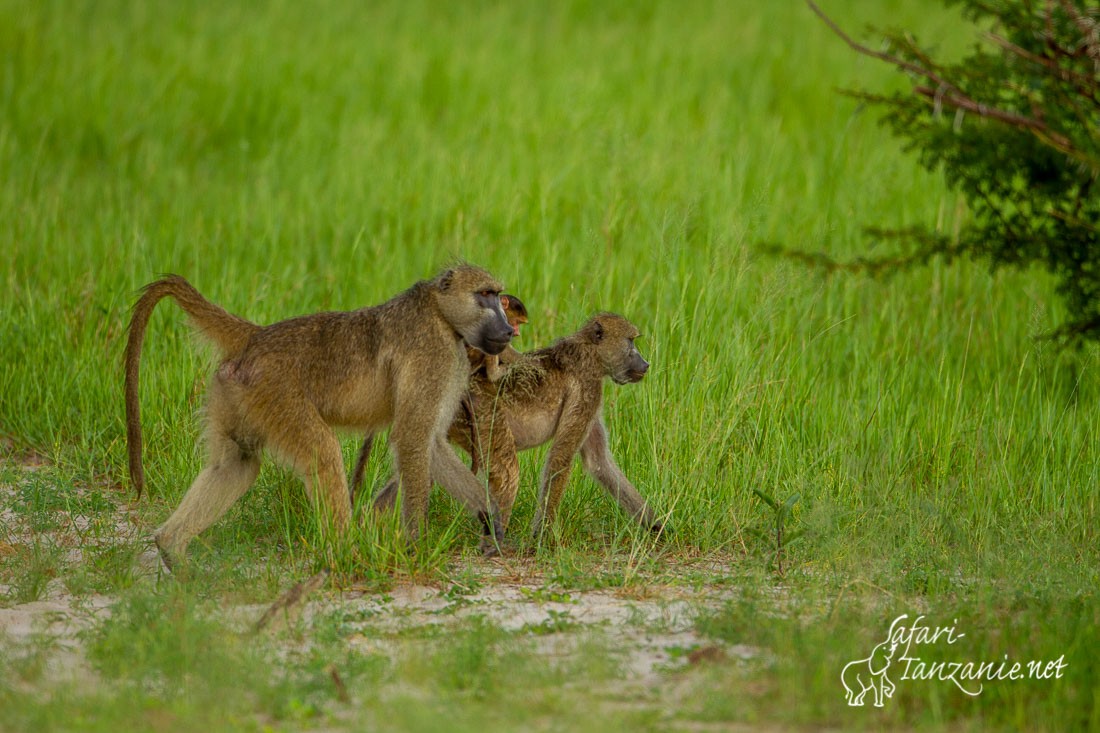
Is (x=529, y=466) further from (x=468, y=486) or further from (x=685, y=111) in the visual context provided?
(x=685, y=111)

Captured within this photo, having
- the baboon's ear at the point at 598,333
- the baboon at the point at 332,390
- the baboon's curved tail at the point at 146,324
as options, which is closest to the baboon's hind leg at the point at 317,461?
the baboon at the point at 332,390

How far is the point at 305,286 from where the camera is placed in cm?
846

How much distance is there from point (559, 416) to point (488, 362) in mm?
435

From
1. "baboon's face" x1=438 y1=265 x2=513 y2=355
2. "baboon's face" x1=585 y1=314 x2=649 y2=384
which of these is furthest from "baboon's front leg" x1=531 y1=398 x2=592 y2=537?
"baboon's face" x1=438 y1=265 x2=513 y2=355

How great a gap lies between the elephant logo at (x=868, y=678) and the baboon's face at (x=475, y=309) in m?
2.12

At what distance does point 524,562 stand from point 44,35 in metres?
9.96

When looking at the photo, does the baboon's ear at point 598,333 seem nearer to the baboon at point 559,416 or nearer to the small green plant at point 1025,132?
the baboon at point 559,416

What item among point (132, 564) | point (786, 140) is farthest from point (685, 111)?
point (132, 564)

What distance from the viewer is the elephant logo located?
3.76 meters

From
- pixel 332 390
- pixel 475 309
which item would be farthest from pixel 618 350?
pixel 332 390

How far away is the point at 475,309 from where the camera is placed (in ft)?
18.0

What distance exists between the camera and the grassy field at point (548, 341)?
393 centimetres

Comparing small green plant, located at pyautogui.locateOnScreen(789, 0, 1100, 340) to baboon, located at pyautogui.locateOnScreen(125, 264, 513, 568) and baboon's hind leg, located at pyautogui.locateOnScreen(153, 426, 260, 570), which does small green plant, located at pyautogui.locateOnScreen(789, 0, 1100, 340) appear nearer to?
baboon, located at pyautogui.locateOnScreen(125, 264, 513, 568)

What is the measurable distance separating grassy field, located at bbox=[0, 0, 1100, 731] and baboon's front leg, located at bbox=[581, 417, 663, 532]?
0.43 feet
